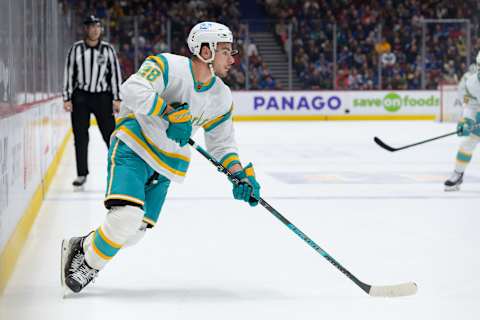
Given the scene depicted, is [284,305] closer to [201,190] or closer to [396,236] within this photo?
[396,236]

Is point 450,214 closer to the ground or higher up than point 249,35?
closer to the ground

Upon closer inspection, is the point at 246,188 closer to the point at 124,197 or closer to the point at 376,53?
the point at 124,197

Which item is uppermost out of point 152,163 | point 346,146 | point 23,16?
point 23,16

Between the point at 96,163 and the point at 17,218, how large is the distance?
464 cm

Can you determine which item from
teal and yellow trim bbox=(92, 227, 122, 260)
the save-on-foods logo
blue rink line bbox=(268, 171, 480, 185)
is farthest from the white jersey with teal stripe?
the save-on-foods logo

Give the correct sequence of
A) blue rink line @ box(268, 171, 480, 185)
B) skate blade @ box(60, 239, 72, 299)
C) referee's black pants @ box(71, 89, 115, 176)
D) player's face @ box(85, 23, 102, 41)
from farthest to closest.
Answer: blue rink line @ box(268, 171, 480, 185)
referee's black pants @ box(71, 89, 115, 176)
player's face @ box(85, 23, 102, 41)
skate blade @ box(60, 239, 72, 299)

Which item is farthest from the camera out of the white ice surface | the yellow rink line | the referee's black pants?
the referee's black pants

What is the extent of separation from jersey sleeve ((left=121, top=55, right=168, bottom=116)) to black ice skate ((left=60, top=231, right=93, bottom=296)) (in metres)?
0.54

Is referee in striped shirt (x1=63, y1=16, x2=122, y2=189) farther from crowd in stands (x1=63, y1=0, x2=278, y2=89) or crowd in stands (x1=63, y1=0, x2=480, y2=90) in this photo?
crowd in stands (x1=63, y1=0, x2=480, y2=90)

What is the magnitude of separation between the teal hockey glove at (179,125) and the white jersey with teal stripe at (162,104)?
1.8 inches

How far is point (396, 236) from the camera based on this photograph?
14.4 ft

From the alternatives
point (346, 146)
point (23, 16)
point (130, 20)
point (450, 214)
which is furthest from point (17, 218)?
point (130, 20)

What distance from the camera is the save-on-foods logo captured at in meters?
16.5

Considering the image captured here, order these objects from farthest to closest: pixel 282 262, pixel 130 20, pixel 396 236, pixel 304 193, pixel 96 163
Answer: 1. pixel 130 20
2. pixel 96 163
3. pixel 304 193
4. pixel 396 236
5. pixel 282 262
